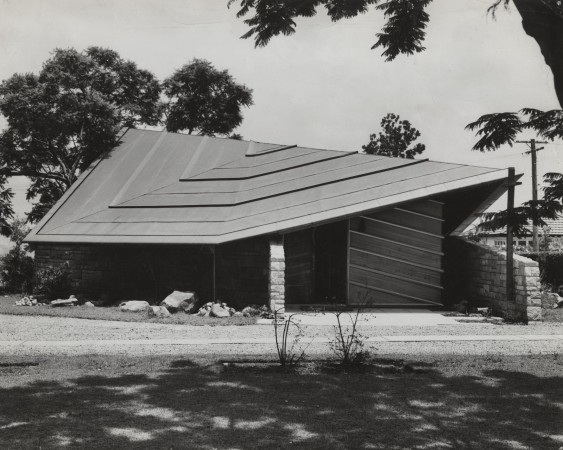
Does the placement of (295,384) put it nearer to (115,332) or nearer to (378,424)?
(378,424)

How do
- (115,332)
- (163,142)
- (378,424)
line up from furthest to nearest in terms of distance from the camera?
1. (163,142)
2. (115,332)
3. (378,424)

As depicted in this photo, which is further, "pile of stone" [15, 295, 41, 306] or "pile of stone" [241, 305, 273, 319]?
"pile of stone" [15, 295, 41, 306]

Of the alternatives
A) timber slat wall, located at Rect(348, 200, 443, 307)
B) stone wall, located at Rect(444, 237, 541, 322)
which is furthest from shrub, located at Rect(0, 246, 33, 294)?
stone wall, located at Rect(444, 237, 541, 322)

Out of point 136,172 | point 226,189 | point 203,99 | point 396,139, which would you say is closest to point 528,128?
point 226,189

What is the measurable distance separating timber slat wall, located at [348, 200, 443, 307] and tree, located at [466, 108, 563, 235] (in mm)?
13602

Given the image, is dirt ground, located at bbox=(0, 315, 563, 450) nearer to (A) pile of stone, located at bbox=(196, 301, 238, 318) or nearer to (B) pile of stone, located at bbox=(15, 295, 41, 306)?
(A) pile of stone, located at bbox=(196, 301, 238, 318)

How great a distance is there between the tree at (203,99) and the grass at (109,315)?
71.0 feet

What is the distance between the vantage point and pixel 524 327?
15.6 meters

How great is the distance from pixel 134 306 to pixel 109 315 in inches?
43.8

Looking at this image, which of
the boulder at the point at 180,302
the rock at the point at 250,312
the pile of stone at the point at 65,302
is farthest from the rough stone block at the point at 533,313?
the pile of stone at the point at 65,302

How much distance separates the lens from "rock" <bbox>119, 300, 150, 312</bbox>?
17.7 metres

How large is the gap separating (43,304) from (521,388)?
15.4 m

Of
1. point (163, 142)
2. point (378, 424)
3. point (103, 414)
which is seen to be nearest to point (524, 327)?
point (378, 424)

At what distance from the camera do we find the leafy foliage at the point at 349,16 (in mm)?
6637
